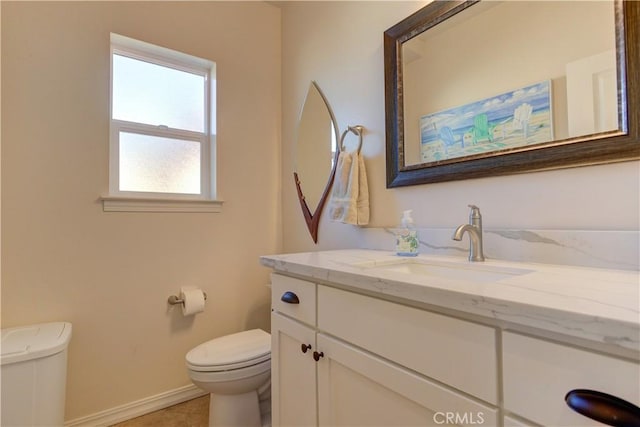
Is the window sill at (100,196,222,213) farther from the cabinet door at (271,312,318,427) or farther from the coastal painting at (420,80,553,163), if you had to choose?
the coastal painting at (420,80,553,163)

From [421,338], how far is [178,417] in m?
1.60

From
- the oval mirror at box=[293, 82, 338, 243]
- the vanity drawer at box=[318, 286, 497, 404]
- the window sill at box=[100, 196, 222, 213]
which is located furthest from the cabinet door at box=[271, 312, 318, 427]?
the window sill at box=[100, 196, 222, 213]

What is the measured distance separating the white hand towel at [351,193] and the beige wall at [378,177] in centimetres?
5

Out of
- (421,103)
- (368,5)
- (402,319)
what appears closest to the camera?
(402,319)

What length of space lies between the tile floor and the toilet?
0.24 metres

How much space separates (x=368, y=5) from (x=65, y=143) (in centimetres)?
164

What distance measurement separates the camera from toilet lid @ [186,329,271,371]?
4.58 ft

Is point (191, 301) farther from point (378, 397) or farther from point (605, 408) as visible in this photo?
point (605, 408)

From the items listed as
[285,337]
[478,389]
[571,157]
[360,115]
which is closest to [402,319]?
[478,389]

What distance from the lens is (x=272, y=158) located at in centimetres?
226

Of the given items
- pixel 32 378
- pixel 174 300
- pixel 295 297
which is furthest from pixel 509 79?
pixel 32 378

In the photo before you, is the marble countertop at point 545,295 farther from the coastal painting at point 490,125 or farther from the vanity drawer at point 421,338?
the coastal painting at point 490,125

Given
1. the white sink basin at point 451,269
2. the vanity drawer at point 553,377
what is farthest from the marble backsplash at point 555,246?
the vanity drawer at point 553,377

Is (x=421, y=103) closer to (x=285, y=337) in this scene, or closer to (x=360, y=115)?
(x=360, y=115)
